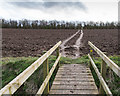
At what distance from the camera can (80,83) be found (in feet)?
11.5

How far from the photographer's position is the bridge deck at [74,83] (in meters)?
3.12

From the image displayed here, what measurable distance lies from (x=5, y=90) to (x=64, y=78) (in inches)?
110

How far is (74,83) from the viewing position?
11.5 ft

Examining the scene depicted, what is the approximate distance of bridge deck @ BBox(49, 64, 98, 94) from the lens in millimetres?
3117

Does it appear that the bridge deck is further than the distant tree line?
No

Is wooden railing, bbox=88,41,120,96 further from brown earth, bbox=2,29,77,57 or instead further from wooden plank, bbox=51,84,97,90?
brown earth, bbox=2,29,77,57

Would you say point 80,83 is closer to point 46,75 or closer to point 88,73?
point 88,73

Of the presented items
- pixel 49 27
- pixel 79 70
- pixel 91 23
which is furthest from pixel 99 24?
pixel 79 70

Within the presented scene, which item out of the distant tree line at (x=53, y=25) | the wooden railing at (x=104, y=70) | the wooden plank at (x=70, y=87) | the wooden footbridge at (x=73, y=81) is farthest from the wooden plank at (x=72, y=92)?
the distant tree line at (x=53, y=25)

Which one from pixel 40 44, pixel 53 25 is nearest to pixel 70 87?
pixel 40 44

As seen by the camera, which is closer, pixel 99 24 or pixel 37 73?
pixel 37 73

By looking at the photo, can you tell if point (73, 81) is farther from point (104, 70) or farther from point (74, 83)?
point (104, 70)

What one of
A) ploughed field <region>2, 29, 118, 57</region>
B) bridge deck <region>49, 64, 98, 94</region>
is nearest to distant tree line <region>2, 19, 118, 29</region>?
ploughed field <region>2, 29, 118, 57</region>

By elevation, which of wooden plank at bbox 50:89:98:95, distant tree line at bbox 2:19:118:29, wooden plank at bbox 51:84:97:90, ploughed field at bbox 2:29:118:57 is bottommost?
wooden plank at bbox 50:89:98:95
